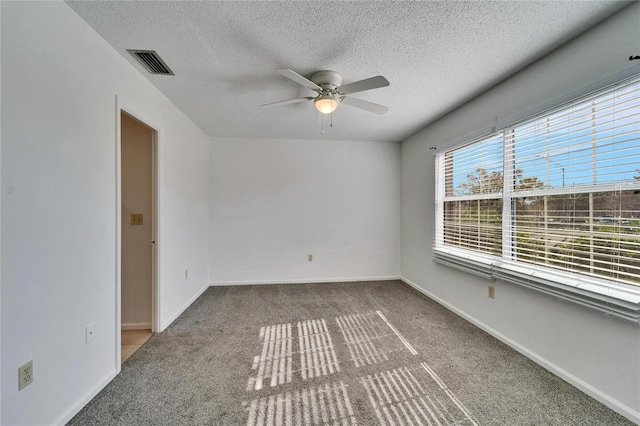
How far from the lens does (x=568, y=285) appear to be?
67.9 inches

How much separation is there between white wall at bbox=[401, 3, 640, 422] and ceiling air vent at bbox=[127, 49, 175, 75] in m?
3.00

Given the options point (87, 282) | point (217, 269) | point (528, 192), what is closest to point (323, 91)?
point (528, 192)

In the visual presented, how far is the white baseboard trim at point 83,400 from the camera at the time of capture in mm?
1384

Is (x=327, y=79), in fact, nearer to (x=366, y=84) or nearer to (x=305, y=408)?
(x=366, y=84)

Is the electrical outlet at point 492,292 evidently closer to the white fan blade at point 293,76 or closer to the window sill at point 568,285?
the window sill at point 568,285

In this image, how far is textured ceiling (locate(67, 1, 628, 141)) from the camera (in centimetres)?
145

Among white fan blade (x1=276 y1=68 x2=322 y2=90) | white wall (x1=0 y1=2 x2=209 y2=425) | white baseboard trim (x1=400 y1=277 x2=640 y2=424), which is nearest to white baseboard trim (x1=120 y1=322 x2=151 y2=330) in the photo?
white wall (x1=0 y1=2 x2=209 y2=425)

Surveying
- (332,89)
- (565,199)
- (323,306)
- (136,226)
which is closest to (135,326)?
(136,226)

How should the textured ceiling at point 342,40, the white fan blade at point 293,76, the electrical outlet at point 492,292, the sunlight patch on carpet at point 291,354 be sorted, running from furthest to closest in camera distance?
the electrical outlet at point 492,292, the sunlight patch on carpet at point 291,354, the white fan blade at point 293,76, the textured ceiling at point 342,40

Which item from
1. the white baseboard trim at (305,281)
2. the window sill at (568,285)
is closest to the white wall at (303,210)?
the white baseboard trim at (305,281)

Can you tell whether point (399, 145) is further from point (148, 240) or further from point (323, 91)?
point (148, 240)

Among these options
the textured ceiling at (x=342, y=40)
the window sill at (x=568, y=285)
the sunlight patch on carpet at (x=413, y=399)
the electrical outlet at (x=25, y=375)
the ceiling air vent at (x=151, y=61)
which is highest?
the ceiling air vent at (x=151, y=61)

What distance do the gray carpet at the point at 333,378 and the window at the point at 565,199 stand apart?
0.71m

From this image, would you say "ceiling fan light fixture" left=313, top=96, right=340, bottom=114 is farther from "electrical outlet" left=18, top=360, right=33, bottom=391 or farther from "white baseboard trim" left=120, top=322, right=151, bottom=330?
"white baseboard trim" left=120, top=322, right=151, bottom=330
